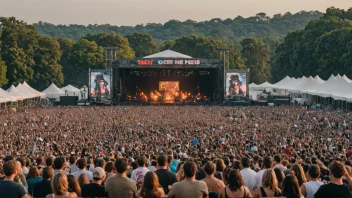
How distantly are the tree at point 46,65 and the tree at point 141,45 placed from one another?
42566mm

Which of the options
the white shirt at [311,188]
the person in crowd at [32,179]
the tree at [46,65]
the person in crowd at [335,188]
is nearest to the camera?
the person in crowd at [335,188]

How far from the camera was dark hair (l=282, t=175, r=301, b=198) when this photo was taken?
8.50 metres

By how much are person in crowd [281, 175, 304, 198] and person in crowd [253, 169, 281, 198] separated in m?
0.08

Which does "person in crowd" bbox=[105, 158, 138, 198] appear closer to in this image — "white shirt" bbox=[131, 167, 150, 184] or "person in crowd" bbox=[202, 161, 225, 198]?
"person in crowd" bbox=[202, 161, 225, 198]

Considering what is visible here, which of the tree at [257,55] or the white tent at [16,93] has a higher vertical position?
the tree at [257,55]

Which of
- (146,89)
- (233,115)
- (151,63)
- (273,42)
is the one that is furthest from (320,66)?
(273,42)

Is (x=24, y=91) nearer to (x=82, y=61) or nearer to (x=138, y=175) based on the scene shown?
(x=82, y=61)

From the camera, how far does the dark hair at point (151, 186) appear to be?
786cm

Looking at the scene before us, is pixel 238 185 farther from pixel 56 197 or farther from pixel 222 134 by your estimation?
pixel 222 134

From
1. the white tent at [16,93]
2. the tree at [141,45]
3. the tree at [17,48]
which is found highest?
the tree at [141,45]

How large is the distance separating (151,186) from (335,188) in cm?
208

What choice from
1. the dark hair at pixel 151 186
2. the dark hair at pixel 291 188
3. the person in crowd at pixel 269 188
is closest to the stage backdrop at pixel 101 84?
the person in crowd at pixel 269 188

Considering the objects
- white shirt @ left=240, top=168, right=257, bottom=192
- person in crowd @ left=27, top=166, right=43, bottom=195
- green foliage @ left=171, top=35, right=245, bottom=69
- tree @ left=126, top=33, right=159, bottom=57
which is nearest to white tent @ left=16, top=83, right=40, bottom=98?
green foliage @ left=171, top=35, right=245, bottom=69

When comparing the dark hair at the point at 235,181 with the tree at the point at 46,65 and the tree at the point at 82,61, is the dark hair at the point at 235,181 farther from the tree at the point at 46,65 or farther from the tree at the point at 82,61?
the tree at the point at 82,61
